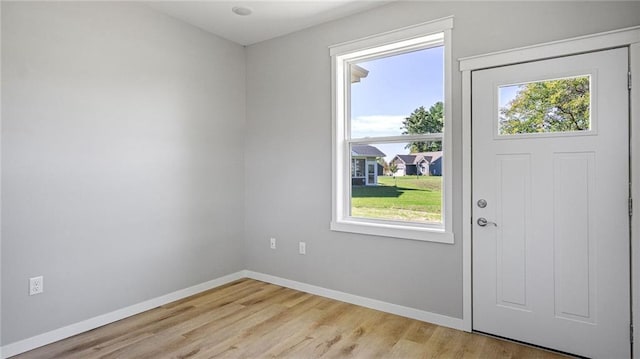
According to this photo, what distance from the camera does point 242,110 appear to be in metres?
4.15

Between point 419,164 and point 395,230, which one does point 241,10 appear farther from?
point 395,230

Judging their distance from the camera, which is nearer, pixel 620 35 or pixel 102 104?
pixel 620 35

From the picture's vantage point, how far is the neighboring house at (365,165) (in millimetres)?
3395

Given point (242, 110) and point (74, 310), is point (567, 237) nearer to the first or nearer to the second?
point (242, 110)

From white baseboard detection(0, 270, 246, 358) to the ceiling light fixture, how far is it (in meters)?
2.74

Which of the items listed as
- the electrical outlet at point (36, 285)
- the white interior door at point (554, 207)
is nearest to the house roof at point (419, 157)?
the white interior door at point (554, 207)

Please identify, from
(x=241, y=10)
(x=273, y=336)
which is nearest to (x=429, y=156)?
(x=273, y=336)

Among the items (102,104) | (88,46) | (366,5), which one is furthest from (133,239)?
(366,5)

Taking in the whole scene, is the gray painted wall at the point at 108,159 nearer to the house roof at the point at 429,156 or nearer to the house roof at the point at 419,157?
the house roof at the point at 419,157

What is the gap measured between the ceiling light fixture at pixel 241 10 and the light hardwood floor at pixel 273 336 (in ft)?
9.03

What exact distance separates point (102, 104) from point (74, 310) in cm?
164

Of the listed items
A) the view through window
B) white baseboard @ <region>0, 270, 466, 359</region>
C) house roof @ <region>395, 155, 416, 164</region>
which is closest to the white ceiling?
the view through window

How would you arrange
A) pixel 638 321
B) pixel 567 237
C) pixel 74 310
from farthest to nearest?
pixel 74 310
pixel 567 237
pixel 638 321

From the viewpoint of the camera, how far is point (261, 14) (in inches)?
132
